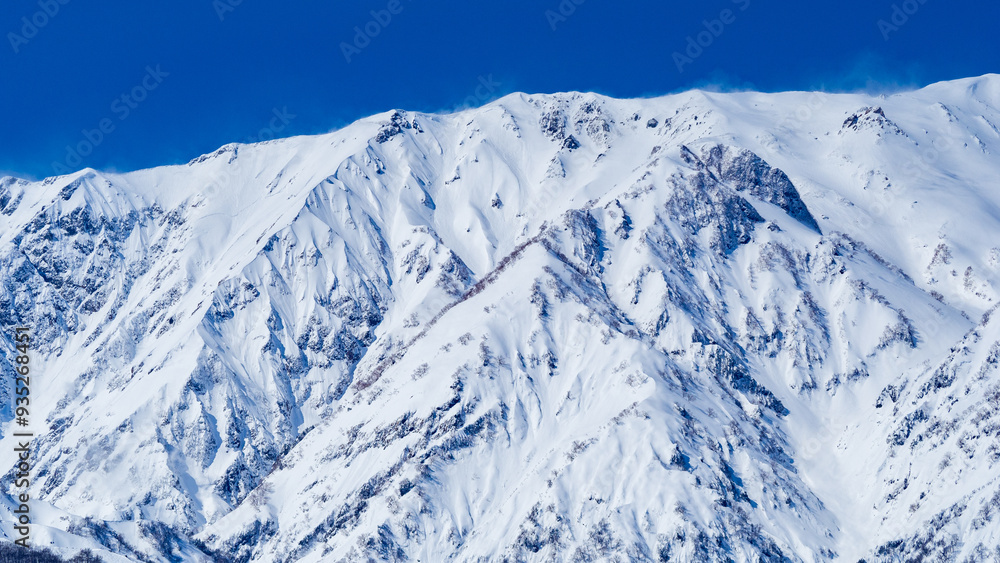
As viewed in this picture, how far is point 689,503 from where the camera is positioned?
607ft

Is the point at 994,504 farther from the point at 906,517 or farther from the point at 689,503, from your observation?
the point at 689,503

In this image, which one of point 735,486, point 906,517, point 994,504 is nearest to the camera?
point 994,504

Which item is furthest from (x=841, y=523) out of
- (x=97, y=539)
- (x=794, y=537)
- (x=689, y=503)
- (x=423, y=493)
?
(x=97, y=539)

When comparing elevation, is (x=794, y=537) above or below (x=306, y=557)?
below

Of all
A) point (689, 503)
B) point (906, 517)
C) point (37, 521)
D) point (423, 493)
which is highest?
point (37, 521)

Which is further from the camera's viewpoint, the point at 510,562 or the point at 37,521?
the point at 37,521

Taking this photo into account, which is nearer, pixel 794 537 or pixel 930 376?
pixel 794 537

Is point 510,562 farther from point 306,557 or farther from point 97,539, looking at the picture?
point 97,539

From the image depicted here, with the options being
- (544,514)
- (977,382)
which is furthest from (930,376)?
(544,514)

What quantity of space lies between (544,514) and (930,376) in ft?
263

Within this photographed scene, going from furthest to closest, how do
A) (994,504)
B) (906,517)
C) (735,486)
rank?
1. (735,486)
2. (906,517)
3. (994,504)

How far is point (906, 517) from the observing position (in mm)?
180500

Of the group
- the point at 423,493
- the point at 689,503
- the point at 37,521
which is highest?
the point at 37,521

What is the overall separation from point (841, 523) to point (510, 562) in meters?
62.8
